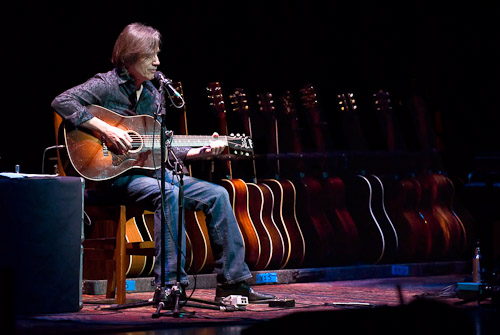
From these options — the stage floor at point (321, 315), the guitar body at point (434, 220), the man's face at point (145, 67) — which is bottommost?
the stage floor at point (321, 315)

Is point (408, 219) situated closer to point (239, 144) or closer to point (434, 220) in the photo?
point (434, 220)

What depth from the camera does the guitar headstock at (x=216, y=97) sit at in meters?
6.20

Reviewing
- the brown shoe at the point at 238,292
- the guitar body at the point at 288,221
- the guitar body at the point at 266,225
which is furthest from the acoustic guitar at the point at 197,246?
the brown shoe at the point at 238,292

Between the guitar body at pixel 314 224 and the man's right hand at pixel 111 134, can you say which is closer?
the man's right hand at pixel 111 134

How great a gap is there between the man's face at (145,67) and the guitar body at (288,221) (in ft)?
5.93

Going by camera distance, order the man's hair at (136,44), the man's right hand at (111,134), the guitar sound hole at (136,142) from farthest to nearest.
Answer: the man's hair at (136,44) < the guitar sound hole at (136,142) < the man's right hand at (111,134)

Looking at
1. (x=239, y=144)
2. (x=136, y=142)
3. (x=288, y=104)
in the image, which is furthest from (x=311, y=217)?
(x=136, y=142)

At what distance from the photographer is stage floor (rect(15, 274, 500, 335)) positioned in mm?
1429

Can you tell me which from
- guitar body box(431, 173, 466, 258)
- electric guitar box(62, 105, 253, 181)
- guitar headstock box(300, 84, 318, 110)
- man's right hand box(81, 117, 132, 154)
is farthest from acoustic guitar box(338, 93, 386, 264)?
man's right hand box(81, 117, 132, 154)

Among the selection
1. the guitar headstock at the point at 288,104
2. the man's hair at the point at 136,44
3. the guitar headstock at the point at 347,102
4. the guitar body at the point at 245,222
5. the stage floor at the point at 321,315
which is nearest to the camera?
the stage floor at the point at 321,315

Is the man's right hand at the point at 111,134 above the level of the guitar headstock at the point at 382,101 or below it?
below

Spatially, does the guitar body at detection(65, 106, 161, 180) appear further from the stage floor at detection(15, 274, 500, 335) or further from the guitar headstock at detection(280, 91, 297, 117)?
the guitar headstock at detection(280, 91, 297, 117)

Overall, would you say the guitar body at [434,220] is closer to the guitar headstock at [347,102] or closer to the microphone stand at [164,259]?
the guitar headstock at [347,102]

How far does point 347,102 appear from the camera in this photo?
22.2ft
